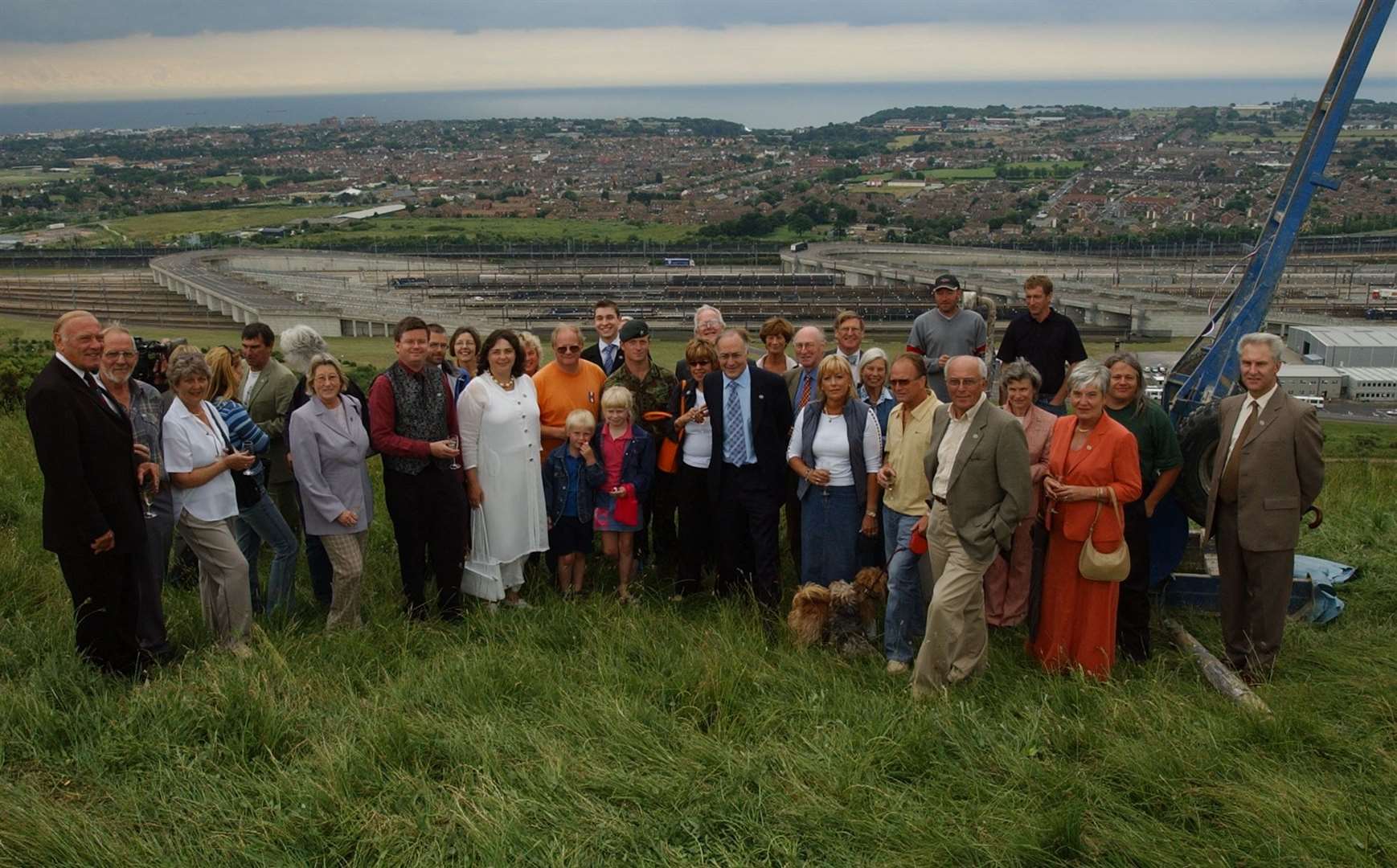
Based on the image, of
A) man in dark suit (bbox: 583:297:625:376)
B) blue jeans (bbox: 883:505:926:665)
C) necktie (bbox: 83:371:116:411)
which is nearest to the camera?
necktie (bbox: 83:371:116:411)

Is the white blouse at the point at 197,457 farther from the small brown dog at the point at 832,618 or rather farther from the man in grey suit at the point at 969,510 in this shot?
the man in grey suit at the point at 969,510

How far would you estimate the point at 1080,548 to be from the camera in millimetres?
4629

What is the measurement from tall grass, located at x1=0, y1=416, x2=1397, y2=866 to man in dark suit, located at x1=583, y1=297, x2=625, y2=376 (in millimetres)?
1822

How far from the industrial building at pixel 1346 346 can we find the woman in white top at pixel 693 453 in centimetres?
4279

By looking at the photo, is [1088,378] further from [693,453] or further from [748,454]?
[693,453]

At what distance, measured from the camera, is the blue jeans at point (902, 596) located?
4.87 m

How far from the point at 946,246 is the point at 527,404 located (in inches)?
3374

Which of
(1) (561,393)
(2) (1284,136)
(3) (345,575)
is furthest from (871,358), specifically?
(2) (1284,136)

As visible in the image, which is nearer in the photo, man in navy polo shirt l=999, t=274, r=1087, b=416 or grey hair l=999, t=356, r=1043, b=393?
grey hair l=999, t=356, r=1043, b=393

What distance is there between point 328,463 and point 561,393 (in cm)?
127

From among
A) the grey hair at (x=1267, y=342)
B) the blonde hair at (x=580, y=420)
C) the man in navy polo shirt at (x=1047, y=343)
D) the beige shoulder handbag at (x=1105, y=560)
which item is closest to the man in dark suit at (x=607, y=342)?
the blonde hair at (x=580, y=420)

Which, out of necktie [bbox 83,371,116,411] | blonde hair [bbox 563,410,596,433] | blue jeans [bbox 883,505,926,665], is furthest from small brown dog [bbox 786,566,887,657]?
necktie [bbox 83,371,116,411]

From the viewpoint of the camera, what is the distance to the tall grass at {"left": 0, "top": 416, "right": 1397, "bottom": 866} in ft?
10.4

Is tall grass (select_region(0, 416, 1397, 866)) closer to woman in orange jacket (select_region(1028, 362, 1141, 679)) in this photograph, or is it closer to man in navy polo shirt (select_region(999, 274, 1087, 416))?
woman in orange jacket (select_region(1028, 362, 1141, 679))
